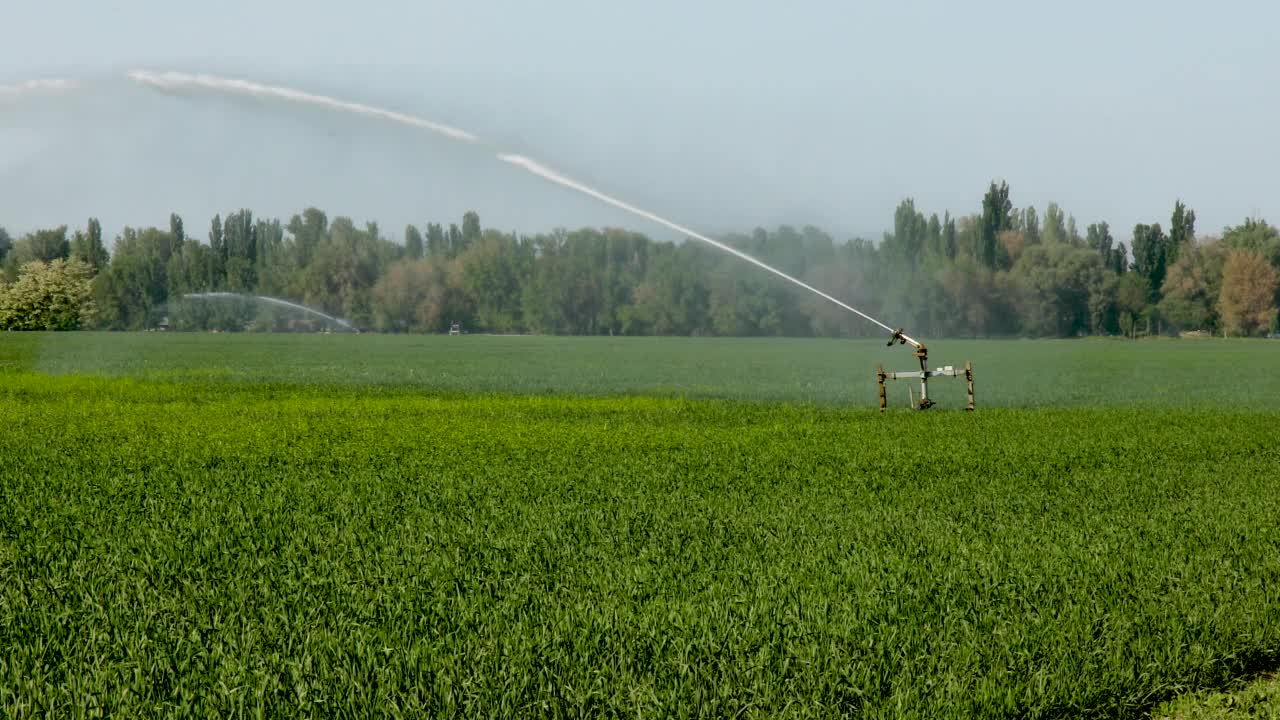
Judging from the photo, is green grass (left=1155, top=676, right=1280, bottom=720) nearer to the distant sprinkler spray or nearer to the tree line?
the tree line

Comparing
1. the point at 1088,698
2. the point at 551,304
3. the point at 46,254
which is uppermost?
the point at 46,254

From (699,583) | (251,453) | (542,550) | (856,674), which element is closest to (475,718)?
(856,674)

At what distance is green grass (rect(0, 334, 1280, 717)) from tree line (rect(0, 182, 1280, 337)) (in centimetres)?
3719

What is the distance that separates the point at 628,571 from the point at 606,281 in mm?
72748

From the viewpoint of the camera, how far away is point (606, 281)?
79188mm

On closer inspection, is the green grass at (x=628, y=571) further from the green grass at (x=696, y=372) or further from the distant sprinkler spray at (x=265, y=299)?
the distant sprinkler spray at (x=265, y=299)

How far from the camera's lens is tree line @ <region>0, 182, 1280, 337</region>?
214 ft

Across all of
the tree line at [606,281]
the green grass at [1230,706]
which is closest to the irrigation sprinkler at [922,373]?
the green grass at [1230,706]

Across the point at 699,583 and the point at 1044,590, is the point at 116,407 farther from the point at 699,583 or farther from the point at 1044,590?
the point at 1044,590

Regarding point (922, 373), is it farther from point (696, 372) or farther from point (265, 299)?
point (265, 299)

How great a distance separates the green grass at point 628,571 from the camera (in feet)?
16.0

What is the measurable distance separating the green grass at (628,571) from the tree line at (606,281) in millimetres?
37191

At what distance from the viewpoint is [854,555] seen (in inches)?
290

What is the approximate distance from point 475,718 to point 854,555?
3.58 meters
